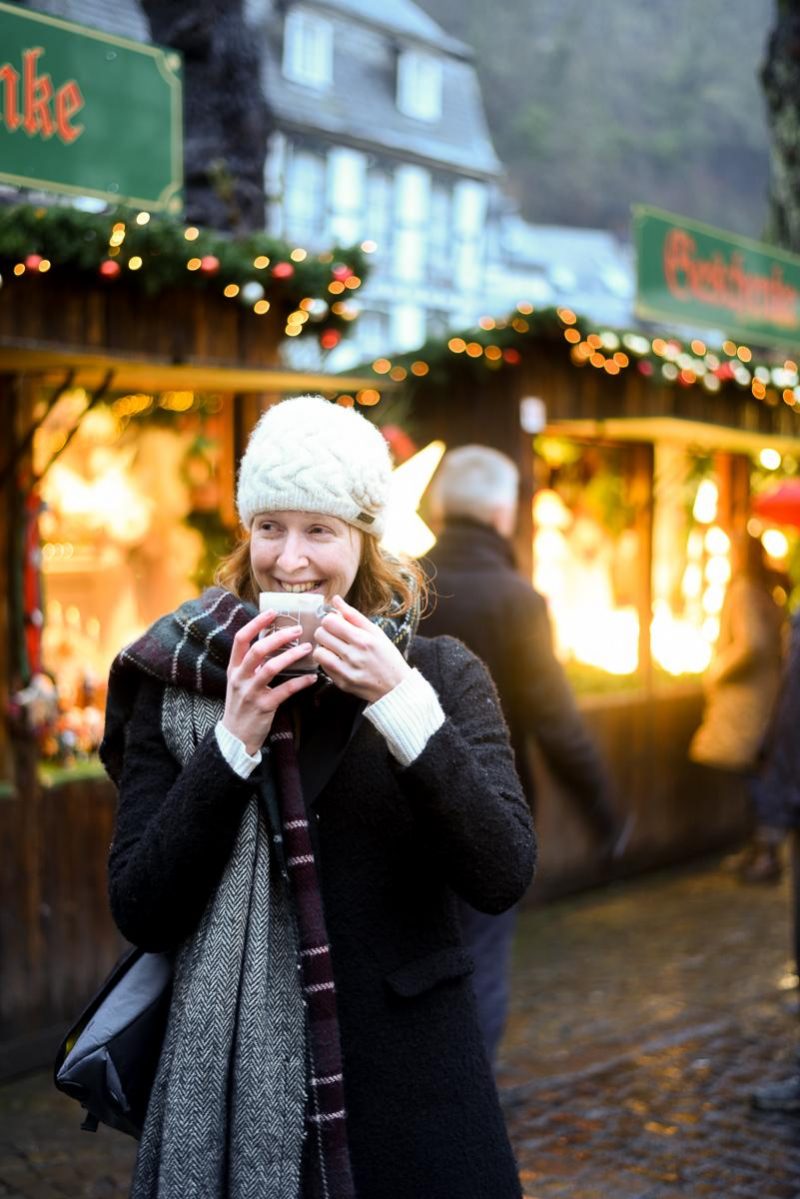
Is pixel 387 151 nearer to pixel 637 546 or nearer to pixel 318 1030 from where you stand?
pixel 637 546

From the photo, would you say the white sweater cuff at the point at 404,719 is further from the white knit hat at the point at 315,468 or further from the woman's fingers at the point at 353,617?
the white knit hat at the point at 315,468

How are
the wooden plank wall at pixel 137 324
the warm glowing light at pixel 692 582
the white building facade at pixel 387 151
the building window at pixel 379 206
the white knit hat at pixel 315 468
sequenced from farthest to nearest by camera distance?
the building window at pixel 379 206 < the white building facade at pixel 387 151 < the warm glowing light at pixel 692 582 < the wooden plank wall at pixel 137 324 < the white knit hat at pixel 315 468

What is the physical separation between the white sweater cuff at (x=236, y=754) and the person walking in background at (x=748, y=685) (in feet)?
21.3

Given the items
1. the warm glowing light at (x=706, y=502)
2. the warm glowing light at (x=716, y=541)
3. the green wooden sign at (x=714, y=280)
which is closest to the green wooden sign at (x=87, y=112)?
the green wooden sign at (x=714, y=280)

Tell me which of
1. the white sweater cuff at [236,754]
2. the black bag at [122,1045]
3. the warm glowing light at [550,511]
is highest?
the warm glowing light at [550,511]

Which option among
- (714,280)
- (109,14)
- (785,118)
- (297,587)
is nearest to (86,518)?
(714,280)

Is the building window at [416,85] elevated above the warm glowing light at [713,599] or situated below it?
above

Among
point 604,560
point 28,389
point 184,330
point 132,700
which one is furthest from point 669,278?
point 132,700

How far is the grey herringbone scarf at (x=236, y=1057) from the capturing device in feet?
6.79

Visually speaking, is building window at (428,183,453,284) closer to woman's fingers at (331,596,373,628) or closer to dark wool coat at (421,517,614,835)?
dark wool coat at (421,517,614,835)

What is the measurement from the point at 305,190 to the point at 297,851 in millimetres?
39868

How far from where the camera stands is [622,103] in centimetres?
6869

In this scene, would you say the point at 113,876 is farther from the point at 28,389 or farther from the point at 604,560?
the point at 604,560

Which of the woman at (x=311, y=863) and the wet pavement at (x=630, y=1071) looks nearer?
the woman at (x=311, y=863)
